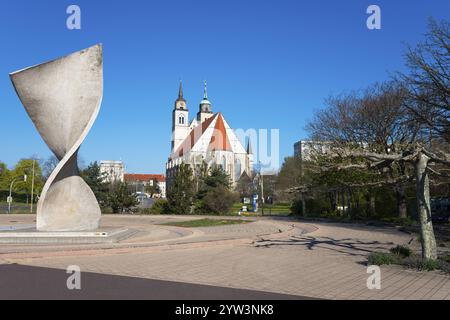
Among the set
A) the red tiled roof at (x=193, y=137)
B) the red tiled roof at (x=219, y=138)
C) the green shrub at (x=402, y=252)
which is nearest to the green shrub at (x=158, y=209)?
the green shrub at (x=402, y=252)

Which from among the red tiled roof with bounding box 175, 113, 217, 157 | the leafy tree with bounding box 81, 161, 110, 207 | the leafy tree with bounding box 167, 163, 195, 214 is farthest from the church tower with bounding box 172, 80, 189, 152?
the leafy tree with bounding box 167, 163, 195, 214

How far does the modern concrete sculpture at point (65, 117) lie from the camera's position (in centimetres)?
1507

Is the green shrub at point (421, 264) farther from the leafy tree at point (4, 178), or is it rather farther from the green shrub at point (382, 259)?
the leafy tree at point (4, 178)

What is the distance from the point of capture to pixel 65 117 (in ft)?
50.5

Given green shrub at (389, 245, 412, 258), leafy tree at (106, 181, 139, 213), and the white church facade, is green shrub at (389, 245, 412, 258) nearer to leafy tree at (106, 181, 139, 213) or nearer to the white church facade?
leafy tree at (106, 181, 139, 213)

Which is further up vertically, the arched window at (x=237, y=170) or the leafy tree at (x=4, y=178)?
the arched window at (x=237, y=170)

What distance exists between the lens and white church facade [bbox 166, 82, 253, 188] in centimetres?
9700

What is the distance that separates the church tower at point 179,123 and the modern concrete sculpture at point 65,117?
10345 centimetres

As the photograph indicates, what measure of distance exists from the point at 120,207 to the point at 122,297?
3283 centimetres

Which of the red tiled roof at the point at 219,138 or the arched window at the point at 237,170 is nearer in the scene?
the red tiled roof at the point at 219,138

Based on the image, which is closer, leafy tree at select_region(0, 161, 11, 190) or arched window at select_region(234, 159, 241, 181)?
leafy tree at select_region(0, 161, 11, 190)

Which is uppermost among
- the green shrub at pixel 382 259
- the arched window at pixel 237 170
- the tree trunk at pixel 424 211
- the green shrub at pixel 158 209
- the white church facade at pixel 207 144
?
the white church facade at pixel 207 144

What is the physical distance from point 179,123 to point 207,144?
23275mm
